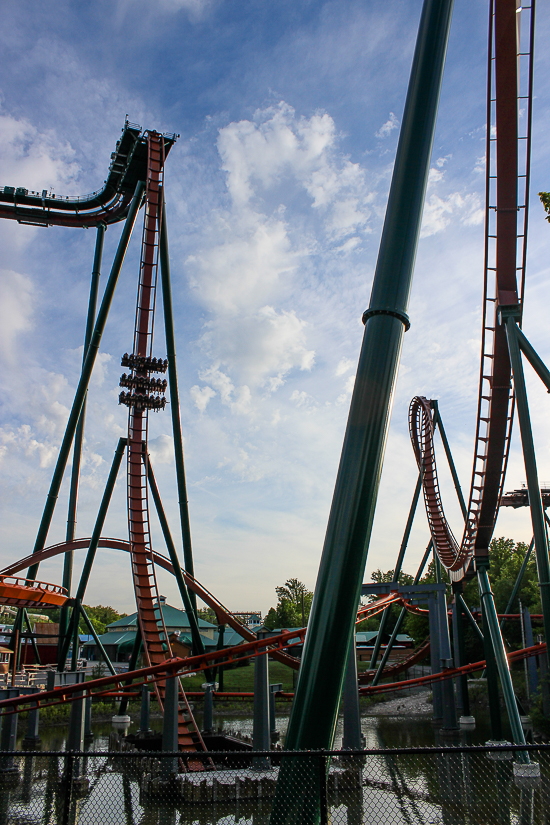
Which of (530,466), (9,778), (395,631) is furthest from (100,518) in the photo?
(530,466)

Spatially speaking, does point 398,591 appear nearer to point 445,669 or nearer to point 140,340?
point 445,669

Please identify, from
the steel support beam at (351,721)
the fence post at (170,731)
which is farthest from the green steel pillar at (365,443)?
the steel support beam at (351,721)

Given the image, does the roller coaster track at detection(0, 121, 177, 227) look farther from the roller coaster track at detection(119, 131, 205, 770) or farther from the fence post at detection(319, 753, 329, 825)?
the fence post at detection(319, 753, 329, 825)

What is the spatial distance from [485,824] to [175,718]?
14.4 feet

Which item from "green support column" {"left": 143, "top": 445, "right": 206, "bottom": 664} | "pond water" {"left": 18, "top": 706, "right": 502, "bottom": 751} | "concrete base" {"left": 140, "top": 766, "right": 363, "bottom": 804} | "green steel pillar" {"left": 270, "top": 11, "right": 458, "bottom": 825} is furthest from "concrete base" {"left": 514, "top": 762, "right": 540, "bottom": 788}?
"green support column" {"left": 143, "top": 445, "right": 206, "bottom": 664}

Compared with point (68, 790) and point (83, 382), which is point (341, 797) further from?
point (83, 382)

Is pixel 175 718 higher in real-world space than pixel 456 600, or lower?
lower

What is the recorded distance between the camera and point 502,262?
29.8ft

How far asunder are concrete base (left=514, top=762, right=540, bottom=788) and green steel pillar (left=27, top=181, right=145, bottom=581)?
1055 centimetres

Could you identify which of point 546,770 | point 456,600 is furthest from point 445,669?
point 546,770

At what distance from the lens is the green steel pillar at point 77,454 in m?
15.3

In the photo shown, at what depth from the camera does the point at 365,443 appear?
3297 millimetres

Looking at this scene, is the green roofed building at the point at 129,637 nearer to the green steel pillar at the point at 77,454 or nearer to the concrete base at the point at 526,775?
the green steel pillar at the point at 77,454

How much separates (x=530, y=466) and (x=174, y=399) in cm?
928
